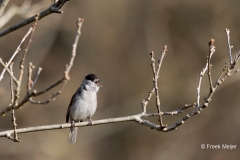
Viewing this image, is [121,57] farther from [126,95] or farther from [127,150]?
[127,150]

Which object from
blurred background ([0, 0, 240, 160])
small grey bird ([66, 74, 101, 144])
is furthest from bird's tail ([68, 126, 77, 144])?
blurred background ([0, 0, 240, 160])

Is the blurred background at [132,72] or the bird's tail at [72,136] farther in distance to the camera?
the blurred background at [132,72]

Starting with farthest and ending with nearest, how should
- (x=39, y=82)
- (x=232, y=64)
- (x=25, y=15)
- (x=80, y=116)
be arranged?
(x=39, y=82)
(x=25, y=15)
(x=80, y=116)
(x=232, y=64)

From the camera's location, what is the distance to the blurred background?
568 inches

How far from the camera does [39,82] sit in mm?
16234

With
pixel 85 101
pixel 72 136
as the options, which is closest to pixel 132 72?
pixel 72 136

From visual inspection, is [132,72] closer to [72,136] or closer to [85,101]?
[72,136]

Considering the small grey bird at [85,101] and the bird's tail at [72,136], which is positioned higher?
the small grey bird at [85,101]

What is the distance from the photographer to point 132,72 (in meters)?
16.0

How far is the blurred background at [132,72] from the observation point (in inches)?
568

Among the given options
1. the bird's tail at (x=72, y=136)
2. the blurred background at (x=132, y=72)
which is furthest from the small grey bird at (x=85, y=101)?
the blurred background at (x=132, y=72)

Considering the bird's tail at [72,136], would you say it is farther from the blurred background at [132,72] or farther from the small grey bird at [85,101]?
the blurred background at [132,72]

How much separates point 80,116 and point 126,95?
8743 mm

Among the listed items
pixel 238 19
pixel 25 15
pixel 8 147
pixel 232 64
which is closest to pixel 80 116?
pixel 25 15
